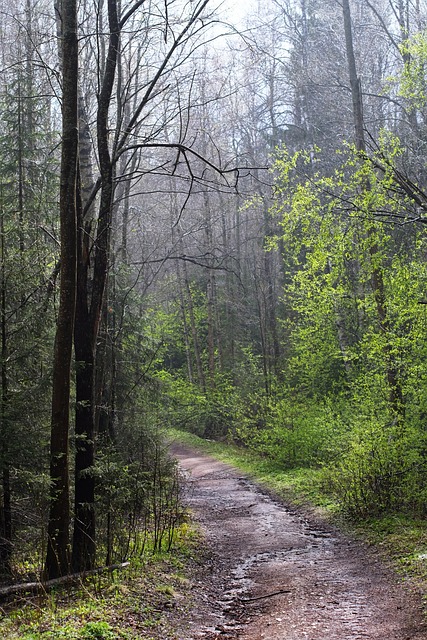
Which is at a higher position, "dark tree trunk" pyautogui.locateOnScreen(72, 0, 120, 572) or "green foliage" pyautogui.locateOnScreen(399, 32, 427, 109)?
"green foliage" pyautogui.locateOnScreen(399, 32, 427, 109)

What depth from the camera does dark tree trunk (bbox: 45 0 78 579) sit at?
730 cm

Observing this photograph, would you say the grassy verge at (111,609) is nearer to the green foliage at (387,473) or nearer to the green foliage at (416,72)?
the green foliage at (387,473)

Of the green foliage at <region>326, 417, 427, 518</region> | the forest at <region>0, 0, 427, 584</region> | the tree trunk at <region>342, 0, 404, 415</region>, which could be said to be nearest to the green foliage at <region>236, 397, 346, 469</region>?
the forest at <region>0, 0, 427, 584</region>

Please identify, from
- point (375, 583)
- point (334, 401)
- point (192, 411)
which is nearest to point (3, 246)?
point (375, 583)

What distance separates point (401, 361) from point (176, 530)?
485cm

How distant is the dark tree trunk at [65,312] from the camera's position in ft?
24.0

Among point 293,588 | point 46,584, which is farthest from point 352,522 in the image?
point 46,584

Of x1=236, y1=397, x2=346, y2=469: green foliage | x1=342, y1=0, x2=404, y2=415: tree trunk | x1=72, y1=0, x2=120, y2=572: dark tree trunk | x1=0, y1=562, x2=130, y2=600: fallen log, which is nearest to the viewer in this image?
x1=0, y1=562, x2=130, y2=600: fallen log

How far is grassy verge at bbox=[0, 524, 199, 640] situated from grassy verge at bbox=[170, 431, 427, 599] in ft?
8.77

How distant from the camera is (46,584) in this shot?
254 inches

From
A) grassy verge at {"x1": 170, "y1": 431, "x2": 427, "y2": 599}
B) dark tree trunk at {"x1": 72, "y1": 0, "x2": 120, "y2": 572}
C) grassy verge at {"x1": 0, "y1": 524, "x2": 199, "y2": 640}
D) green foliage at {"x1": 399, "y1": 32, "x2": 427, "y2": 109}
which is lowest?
grassy verge at {"x1": 170, "y1": 431, "x2": 427, "y2": 599}

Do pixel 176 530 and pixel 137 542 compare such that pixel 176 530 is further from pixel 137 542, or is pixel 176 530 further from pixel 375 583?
pixel 375 583

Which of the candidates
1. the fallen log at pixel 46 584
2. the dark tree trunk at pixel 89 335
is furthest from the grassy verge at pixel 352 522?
the dark tree trunk at pixel 89 335

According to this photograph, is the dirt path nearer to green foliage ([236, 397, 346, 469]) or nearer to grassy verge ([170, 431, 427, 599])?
grassy verge ([170, 431, 427, 599])
